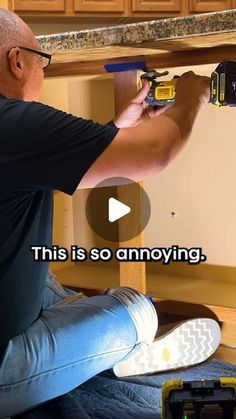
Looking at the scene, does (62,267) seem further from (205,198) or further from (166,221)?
(205,198)

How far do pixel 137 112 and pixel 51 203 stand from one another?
0.95ft

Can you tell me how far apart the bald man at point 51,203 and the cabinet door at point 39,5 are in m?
1.08

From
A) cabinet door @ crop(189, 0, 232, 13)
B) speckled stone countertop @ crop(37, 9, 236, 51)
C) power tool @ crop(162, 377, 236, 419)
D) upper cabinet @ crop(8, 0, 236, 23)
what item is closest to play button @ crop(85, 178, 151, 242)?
speckled stone countertop @ crop(37, 9, 236, 51)

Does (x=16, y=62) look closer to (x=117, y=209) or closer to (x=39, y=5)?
(x=117, y=209)

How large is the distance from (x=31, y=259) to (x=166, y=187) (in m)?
0.85

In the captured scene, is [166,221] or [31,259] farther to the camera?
[166,221]

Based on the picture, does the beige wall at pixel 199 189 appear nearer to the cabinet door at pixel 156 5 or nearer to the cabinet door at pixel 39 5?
the cabinet door at pixel 39 5

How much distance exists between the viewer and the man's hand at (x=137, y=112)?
3.51 feet

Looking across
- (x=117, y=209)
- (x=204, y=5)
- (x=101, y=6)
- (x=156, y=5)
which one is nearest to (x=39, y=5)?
(x=101, y=6)

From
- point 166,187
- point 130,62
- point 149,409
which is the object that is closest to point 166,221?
point 166,187

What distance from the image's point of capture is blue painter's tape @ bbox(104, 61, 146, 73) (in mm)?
1139

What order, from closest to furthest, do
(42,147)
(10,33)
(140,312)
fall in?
(42,147) → (10,33) → (140,312)

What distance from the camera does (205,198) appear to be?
5.38ft

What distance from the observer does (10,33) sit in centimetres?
85
